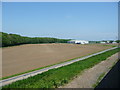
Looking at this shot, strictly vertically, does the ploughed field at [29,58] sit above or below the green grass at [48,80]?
below

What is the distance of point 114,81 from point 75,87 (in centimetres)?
262

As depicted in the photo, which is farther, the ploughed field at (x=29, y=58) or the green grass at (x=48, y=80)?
the ploughed field at (x=29, y=58)

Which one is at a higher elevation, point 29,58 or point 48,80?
point 48,80

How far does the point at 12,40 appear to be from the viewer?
54.5 m

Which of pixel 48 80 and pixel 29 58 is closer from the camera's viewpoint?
pixel 48 80

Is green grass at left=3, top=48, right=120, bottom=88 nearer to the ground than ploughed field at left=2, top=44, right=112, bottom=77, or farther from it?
farther from it

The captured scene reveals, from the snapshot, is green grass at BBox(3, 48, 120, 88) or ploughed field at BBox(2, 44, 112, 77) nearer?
green grass at BBox(3, 48, 120, 88)

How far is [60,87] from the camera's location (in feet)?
27.6

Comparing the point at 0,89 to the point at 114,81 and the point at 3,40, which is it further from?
the point at 3,40

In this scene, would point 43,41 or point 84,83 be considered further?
point 43,41

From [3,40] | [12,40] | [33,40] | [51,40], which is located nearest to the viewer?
[3,40]

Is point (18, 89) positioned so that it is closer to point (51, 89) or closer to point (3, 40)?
point (51, 89)

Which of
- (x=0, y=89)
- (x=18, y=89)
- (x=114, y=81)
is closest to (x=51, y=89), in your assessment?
(x=18, y=89)

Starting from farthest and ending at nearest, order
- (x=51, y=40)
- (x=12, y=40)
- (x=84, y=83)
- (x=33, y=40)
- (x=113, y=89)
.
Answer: (x=51, y=40) < (x=33, y=40) < (x=12, y=40) < (x=84, y=83) < (x=113, y=89)
